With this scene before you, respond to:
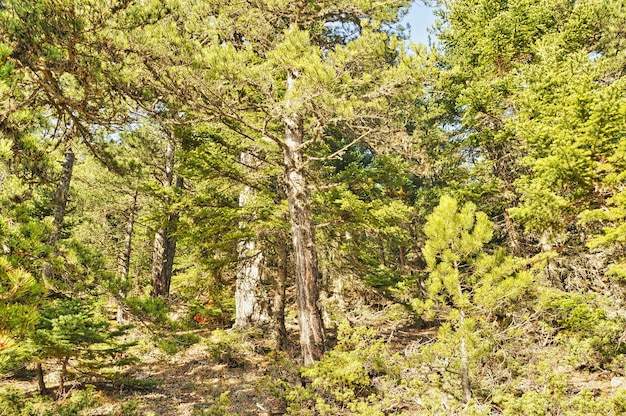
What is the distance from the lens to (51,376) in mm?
7988

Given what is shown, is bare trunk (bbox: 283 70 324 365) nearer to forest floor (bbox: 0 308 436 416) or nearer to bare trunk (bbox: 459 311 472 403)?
forest floor (bbox: 0 308 436 416)

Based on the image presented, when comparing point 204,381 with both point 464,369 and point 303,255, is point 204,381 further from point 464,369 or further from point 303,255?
point 464,369

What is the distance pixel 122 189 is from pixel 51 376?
7144 mm

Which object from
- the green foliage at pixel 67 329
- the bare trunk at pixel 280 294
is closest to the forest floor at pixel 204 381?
the bare trunk at pixel 280 294

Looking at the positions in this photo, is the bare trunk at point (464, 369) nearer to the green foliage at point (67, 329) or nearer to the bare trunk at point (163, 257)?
the green foliage at point (67, 329)

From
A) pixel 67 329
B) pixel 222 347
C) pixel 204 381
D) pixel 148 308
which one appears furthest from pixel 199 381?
pixel 148 308

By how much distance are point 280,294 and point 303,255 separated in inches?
116

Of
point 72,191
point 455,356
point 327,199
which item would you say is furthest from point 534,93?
point 72,191

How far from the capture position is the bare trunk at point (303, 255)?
21.7ft

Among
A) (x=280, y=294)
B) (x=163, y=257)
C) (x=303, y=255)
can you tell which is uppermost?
(x=163, y=257)

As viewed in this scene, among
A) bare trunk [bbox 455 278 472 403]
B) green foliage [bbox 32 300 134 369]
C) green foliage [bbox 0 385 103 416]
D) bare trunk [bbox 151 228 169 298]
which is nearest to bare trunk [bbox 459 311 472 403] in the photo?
bare trunk [bbox 455 278 472 403]

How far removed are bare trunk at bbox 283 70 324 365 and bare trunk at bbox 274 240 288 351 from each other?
2019 mm

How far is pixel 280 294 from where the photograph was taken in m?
9.51

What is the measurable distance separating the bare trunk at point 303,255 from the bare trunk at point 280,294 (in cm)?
202
